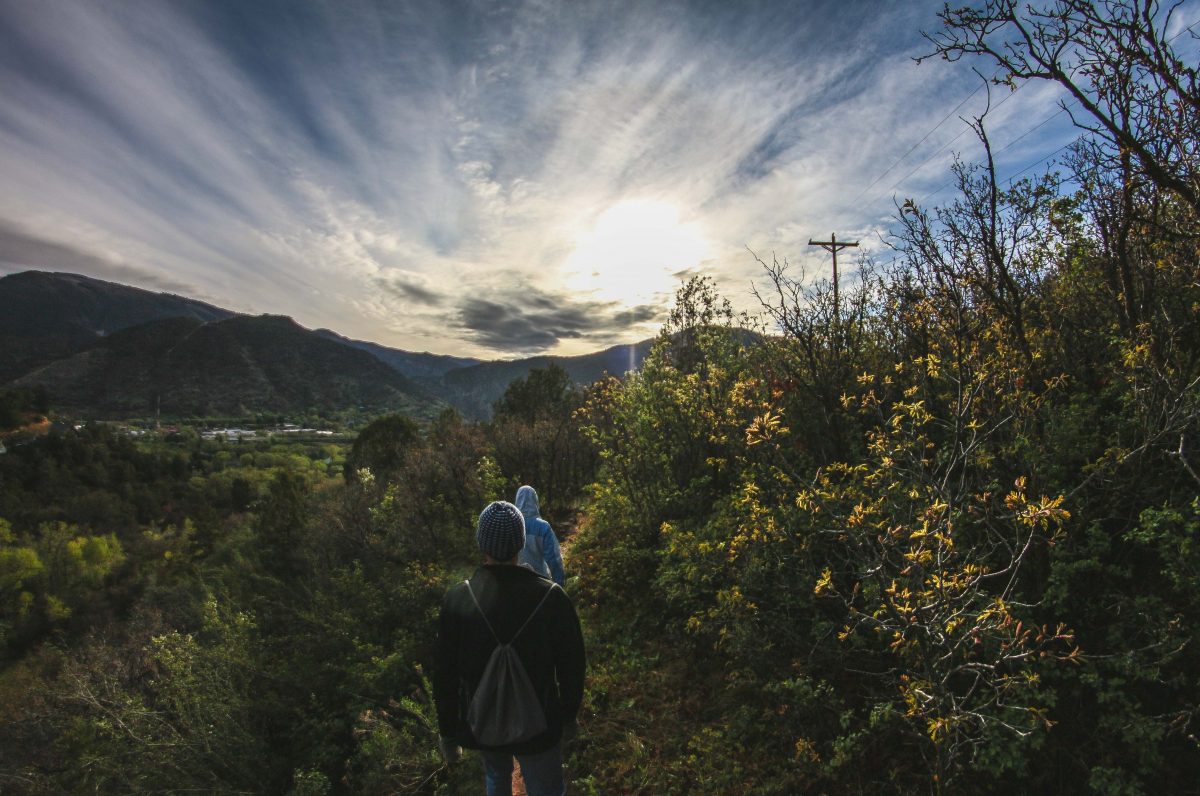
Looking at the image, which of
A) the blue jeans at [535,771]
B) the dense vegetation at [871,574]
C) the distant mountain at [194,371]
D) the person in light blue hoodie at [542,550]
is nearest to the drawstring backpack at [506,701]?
the blue jeans at [535,771]

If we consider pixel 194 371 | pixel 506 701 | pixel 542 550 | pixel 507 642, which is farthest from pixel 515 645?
pixel 194 371

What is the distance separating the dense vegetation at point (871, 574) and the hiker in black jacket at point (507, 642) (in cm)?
168

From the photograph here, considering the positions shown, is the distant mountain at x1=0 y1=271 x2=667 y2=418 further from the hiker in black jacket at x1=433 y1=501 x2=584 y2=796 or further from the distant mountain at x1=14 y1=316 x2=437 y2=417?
the hiker in black jacket at x1=433 y1=501 x2=584 y2=796

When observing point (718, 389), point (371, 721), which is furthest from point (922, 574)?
point (371, 721)

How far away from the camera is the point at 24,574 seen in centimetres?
3309

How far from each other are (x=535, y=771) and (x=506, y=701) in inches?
22.3

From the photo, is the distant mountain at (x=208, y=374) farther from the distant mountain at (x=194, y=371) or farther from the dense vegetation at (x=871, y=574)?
the dense vegetation at (x=871, y=574)

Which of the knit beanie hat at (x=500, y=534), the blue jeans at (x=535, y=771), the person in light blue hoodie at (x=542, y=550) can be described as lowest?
the blue jeans at (x=535, y=771)

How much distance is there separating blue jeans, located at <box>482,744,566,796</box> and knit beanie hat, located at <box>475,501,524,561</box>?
1.08 metres

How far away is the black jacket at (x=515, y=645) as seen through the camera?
2414 mm

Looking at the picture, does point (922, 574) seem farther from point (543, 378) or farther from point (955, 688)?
point (543, 378)

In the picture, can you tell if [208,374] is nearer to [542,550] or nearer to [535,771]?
[542,550]

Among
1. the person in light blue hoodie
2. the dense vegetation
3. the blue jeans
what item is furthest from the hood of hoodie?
the blue jeans

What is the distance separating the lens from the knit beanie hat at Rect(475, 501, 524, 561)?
8.11 feet
